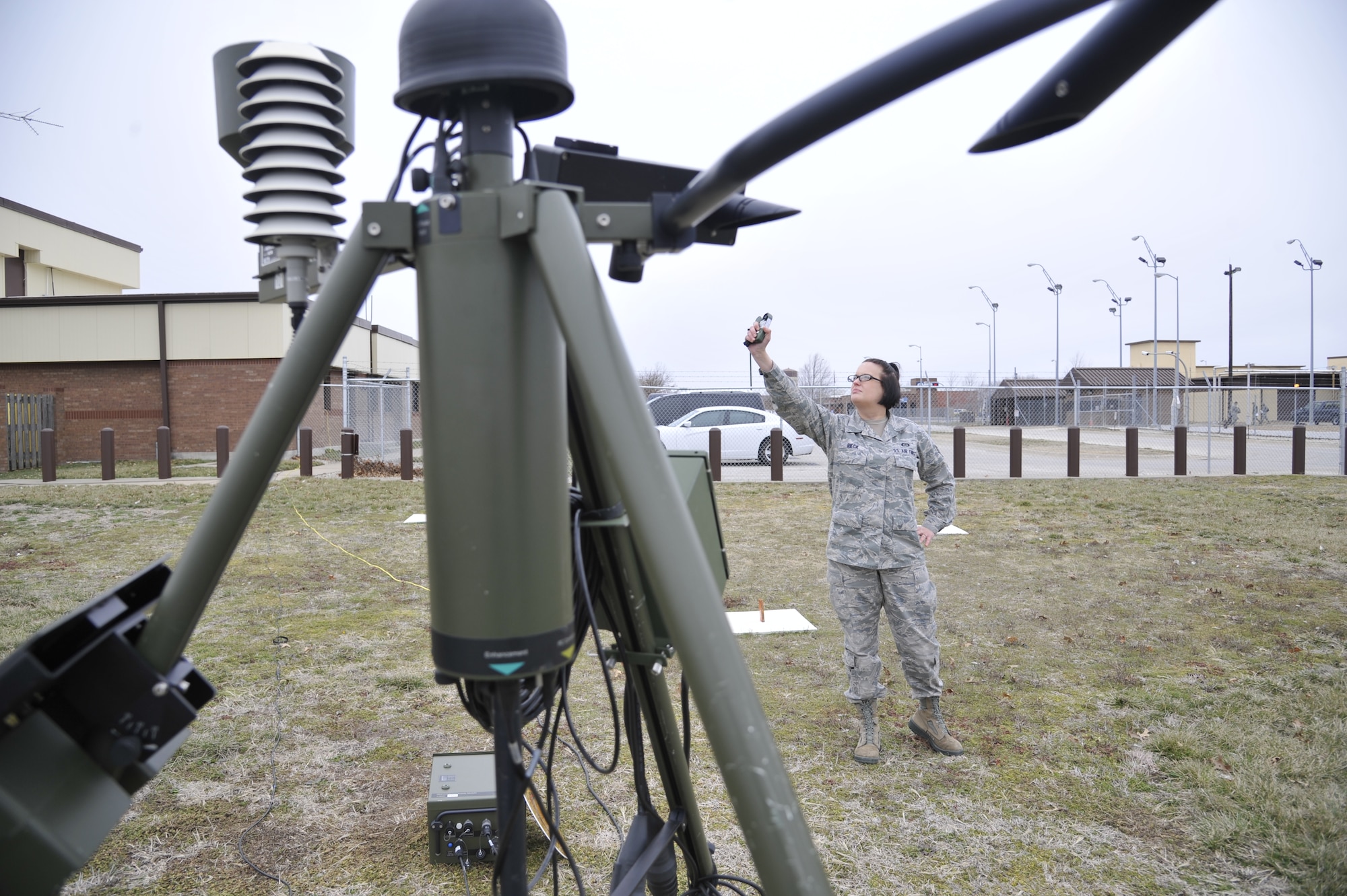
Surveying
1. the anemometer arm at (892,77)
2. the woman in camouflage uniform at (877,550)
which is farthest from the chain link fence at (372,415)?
the anemometer arm at (892,77)

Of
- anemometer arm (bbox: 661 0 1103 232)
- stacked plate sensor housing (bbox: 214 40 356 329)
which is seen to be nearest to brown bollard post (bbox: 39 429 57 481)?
stacked plate sensor housing (bbox: 214 40 356 329)

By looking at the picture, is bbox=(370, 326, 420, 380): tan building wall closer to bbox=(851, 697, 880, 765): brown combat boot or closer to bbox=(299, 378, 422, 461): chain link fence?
bbox=(299, 378, 422, 461): chain link fence

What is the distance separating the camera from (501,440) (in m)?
1.17

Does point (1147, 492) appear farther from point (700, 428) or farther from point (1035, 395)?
point (1035, 395)

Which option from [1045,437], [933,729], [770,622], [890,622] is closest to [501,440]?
[890,622]

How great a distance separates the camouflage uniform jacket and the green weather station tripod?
2.72m

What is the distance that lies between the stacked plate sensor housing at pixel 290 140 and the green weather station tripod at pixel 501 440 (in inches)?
1.6

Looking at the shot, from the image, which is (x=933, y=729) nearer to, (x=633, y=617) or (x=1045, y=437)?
(x=633, y=617)

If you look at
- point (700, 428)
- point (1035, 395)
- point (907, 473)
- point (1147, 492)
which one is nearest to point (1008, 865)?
point (907, 473)

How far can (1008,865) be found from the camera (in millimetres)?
3105

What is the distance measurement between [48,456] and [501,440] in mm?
18177

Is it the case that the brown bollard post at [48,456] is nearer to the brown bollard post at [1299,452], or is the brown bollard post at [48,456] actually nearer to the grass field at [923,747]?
the grass field at [923,747]

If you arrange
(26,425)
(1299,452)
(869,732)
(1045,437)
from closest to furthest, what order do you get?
1. (869,732)
2. (1299,452)
3. (26,425)
4. (1045,437)

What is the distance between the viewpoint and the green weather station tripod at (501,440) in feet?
2.96
